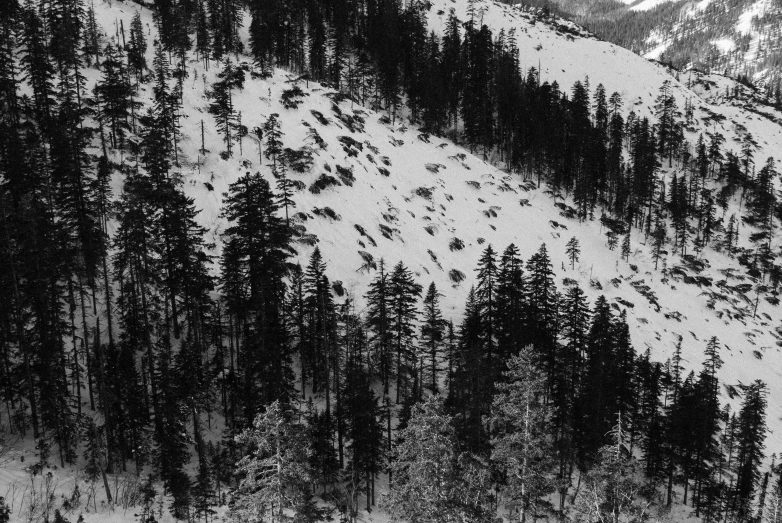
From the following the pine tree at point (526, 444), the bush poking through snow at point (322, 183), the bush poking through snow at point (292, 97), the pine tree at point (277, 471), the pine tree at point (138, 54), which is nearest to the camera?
the pine tree at point (277, 471)

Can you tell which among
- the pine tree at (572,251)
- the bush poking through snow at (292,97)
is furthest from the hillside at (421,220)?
the pine tree at (572,251)

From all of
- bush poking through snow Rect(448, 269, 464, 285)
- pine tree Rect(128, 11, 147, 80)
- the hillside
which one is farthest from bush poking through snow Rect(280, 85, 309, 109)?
bush poking through snow Rect(448, 269, 464, 285)

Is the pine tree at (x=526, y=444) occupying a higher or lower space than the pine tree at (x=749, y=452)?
higher

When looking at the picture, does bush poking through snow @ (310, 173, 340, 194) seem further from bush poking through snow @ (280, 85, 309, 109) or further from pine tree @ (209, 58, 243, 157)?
bush poking through snow @ (280, 85, 309, 109)

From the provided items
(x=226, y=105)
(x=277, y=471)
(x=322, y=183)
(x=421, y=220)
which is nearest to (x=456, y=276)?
(x=421, y=220)

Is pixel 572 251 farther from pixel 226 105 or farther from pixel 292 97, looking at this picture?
pixel 226 105

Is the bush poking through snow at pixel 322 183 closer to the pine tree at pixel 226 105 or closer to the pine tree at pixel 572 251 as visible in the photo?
the pine tree at pixel 226 105

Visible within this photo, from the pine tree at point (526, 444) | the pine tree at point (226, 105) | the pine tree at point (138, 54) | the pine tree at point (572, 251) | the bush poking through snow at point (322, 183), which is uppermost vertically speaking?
the pine tree at point (138, 54)

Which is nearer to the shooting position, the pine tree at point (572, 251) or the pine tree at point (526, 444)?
the pine tree at point (526, 444)

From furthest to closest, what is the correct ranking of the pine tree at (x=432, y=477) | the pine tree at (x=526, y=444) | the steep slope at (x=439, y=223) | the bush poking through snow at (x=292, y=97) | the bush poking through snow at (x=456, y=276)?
the bush poking through snow at (x=292, y=97) < the bush poking through snow at (x=456, y=276) < the steep slope at (x=439, y=223) < the pine tree at (x=526, y=444) < the pine tree at (x=432, y=477)
